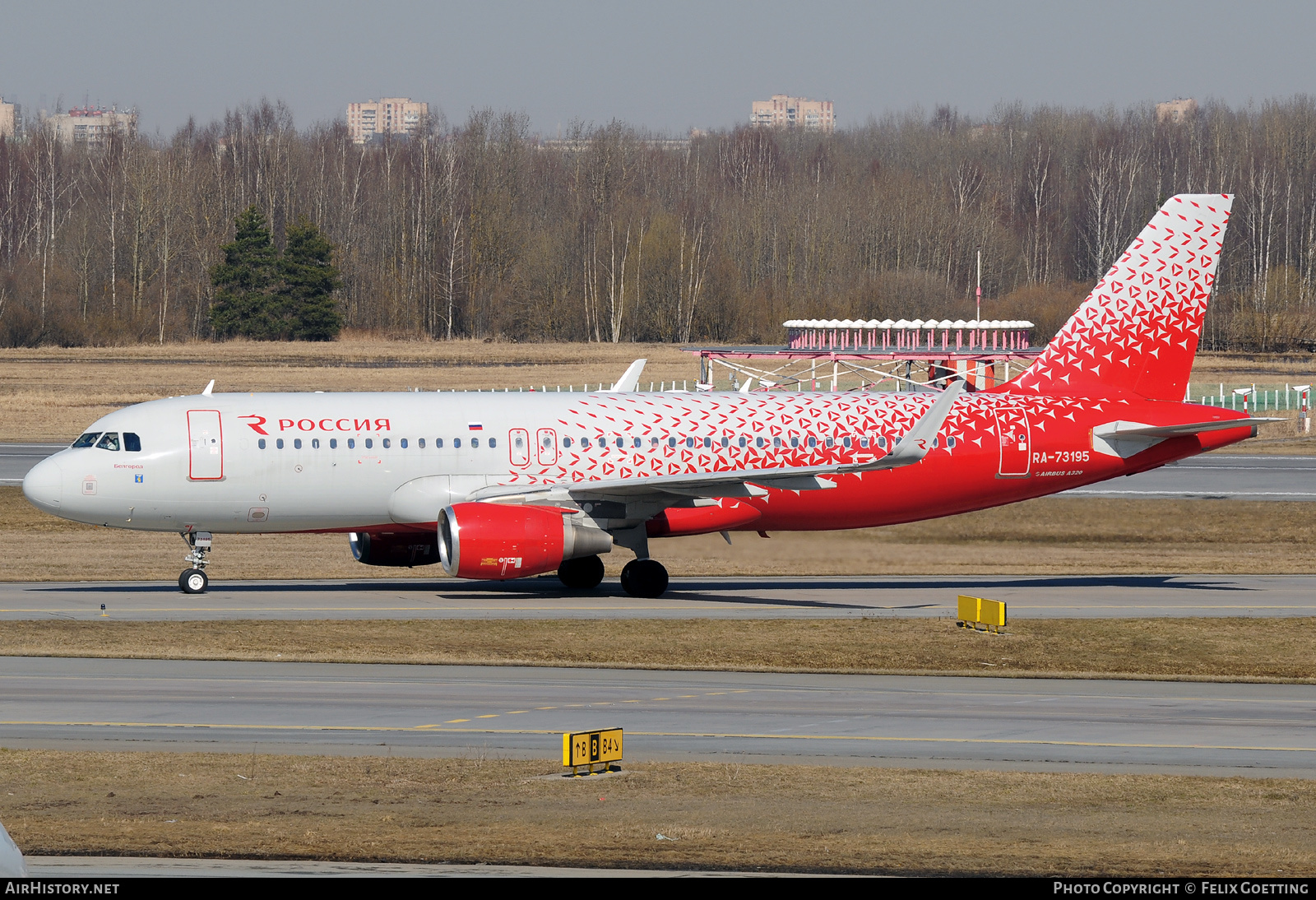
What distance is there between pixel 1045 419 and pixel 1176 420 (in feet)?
12.0

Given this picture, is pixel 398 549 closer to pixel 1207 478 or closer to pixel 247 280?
pixel 1207 478

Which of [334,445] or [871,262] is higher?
[871,262]

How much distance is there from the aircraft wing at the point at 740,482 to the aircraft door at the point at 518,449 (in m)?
0.64

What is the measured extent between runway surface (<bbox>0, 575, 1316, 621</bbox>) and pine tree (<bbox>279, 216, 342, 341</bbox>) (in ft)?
330

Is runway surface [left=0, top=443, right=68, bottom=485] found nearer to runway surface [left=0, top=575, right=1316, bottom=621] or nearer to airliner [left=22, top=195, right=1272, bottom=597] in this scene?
runway surface [left=0, top=575, right=1316, bottom=621]

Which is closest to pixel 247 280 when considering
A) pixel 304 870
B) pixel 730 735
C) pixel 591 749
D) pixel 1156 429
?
pixel 1156 429

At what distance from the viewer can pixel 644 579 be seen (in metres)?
38.9

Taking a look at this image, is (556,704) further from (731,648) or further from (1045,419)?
(1045,419)

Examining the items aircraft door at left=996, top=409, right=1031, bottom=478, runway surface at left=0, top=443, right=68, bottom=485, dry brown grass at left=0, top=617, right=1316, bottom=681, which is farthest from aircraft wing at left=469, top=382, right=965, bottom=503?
runway surface at left=0, top=443, right=68, bottom=485

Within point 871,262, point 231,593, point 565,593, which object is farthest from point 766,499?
point 871,262

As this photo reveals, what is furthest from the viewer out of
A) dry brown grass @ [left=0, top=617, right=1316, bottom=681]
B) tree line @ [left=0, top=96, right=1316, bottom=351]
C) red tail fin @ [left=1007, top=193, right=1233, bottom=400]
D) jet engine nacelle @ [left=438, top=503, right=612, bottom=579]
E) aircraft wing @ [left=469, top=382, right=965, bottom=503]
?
tree line @ [left=0, top=96, right=1316, bottom=351]

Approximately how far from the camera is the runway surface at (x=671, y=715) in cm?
2283

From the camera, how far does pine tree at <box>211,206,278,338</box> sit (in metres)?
138

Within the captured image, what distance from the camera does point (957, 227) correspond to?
178m
